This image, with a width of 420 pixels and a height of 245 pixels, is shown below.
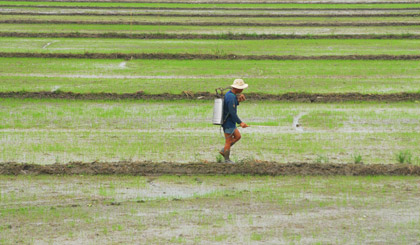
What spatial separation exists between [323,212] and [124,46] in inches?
878

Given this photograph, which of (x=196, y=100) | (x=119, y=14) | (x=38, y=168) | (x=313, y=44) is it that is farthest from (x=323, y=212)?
(x=119, y=14)

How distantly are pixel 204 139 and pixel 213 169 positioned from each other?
285cm

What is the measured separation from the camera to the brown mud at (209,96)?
20.2 metres

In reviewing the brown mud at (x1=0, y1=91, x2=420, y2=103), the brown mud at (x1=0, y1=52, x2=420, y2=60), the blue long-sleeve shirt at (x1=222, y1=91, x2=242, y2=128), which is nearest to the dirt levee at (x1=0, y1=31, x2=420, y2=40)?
the brown mud at (x1=0, y1=52, x2=420, y2=60)

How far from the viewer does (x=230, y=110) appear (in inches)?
488

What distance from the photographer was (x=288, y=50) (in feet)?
99.5

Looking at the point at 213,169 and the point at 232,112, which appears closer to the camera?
the point at 232,112

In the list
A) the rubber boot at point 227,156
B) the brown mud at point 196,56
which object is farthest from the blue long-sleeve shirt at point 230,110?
the brown mud at point 196,56

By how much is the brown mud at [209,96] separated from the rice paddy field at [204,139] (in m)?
0.06

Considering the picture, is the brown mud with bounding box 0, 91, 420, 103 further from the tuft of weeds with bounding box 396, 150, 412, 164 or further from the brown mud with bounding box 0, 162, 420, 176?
the brown mud with bounding box 0, 162, 420, 176

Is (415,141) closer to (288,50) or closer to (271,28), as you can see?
(288,50)

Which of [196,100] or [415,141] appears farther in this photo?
[196,100]

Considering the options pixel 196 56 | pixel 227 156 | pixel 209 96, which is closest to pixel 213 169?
pixel 227 156

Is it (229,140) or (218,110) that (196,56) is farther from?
(218,110)
